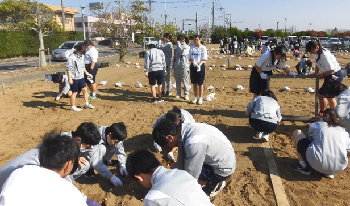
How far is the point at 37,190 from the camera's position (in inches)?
66.6

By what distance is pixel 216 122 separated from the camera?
226 inches

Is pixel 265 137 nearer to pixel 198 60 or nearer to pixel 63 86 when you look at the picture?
pixel 198 60

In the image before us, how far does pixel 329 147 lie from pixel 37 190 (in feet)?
9.88

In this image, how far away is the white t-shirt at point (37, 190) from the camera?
64.8 inches

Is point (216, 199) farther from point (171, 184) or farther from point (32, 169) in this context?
point (32, 169)

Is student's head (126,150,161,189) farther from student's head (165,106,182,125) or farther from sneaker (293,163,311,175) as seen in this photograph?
sneaker (293,163,311,175)

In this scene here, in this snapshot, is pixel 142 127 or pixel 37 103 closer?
pixel 142 127

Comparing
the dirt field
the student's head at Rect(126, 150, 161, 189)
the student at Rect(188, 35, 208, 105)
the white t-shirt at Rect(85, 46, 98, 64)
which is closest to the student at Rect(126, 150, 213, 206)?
the student's head at Rect(126, 150, 161, 189)

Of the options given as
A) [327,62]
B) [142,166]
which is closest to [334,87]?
[327,62]

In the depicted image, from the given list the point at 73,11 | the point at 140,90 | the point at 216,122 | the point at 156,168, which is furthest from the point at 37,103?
the point at 73,11

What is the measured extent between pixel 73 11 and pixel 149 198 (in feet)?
149

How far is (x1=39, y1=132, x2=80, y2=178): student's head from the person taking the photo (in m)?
2.09

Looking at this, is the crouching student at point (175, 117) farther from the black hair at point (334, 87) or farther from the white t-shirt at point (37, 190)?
the black hair at point (334, 87)

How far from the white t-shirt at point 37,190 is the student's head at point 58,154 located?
247 mm
